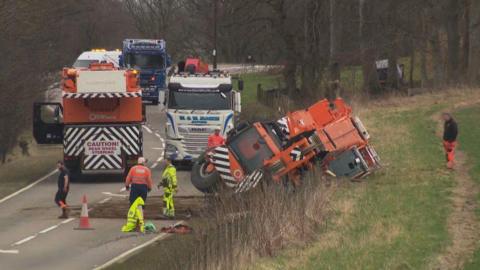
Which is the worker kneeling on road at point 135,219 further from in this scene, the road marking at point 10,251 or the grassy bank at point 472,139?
the grassy bank at point 472,139

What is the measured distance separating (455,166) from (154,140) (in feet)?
73.6

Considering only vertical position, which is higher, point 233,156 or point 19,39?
point 19,39

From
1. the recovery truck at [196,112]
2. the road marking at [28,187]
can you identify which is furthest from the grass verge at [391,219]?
the road marking at [28,187]

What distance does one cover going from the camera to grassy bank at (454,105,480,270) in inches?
620

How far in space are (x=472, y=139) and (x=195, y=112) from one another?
368 inches

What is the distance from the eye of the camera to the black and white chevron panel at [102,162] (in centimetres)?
3116

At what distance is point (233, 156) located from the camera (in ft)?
80.6

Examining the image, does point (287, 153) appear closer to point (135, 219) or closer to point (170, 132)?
point (135, 219)

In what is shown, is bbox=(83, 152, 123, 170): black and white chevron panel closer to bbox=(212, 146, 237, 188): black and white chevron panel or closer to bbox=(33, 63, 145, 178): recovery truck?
bbox=(33, 63, 145, 178): recovery truck

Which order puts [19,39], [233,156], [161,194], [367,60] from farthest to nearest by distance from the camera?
[367,60]
[19,39]
[161,194]
[233,156]

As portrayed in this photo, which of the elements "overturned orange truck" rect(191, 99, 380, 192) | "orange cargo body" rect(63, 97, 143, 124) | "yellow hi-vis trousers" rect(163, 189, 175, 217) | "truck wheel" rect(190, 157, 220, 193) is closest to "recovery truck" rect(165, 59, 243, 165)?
"orange cargo body" rect(63, 97, 143, 124)

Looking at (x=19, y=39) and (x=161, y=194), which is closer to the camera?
(x=161, y=194)

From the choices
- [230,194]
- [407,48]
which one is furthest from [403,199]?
[407,48]

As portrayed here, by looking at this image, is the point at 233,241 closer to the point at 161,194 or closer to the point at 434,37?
the point at 161,194
